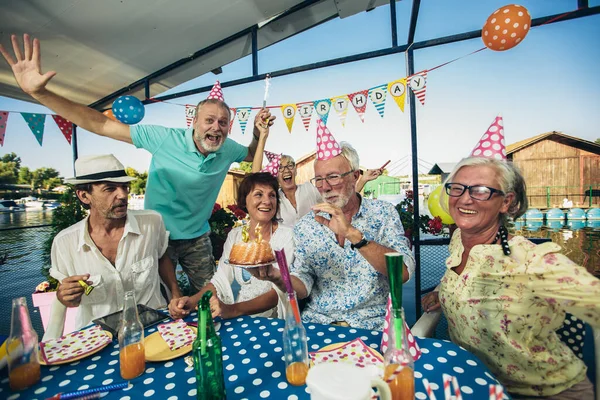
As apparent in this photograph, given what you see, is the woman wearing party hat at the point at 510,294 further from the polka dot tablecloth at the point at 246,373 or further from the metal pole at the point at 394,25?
the metal pole at the point at 394,25

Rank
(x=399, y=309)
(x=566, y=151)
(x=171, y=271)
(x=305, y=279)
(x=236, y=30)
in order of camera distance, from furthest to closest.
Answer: (x=566, y=151) → (x=236, y=30) → (x=171, y=271) → (x=305, y=279) → (x=399, y=309)

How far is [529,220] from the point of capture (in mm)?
10961

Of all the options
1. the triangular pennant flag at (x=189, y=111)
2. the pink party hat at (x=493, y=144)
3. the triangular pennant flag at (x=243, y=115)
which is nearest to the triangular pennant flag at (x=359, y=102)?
the triangular pennant flag at (x=243, y=115)

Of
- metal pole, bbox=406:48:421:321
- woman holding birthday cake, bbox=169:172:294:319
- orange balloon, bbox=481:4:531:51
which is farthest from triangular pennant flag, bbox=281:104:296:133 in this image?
orange balloon, bbox=481:4:531:51

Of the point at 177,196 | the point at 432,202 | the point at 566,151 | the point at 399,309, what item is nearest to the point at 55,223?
the point at 177,196

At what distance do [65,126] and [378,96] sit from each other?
5.54 metres

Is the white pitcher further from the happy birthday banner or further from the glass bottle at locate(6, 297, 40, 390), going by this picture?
the happy birthday banner

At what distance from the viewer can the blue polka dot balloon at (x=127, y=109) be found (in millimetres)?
4730

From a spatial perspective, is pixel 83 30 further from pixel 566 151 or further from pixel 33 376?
pixel 566 151

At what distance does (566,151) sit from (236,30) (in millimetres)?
14170

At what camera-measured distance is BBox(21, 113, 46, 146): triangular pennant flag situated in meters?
4.75

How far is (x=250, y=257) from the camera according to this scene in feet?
4.52

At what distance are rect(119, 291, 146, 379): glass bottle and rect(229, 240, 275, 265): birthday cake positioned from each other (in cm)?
45

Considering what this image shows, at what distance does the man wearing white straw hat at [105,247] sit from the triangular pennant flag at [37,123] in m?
3.86
